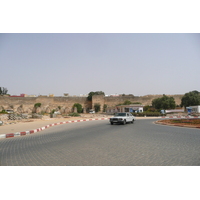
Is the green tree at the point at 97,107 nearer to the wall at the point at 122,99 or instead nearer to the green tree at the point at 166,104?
the wall at the point at 122,99

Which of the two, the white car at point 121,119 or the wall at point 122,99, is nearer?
the white car at point 121,119

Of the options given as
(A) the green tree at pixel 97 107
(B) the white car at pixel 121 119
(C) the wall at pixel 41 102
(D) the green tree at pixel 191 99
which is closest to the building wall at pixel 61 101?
(C) the wall at pixel 41 102

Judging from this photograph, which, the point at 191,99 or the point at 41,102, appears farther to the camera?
the point at 41,102

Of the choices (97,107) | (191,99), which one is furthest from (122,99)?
(191,99)

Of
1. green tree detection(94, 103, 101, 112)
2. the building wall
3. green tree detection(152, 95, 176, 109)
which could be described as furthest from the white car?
green tree detection(94, 103, 101, 112)

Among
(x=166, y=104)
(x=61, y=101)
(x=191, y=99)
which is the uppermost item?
(x=61, y=101)

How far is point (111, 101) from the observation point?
184ft

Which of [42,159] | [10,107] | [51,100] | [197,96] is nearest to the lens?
[42,159]

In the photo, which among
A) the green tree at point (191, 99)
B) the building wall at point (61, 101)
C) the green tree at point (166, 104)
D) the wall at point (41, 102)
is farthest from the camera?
the building wall at point (61, 101)

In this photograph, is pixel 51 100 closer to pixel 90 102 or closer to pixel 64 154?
pixel 90 102

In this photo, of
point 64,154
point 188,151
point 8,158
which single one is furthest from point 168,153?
point 8,158

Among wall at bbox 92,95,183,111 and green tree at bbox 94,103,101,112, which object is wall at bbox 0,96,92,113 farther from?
wall at bbox 92,95,183,111

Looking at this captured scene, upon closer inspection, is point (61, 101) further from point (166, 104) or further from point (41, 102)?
point (166, 104)

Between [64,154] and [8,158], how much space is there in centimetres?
131
